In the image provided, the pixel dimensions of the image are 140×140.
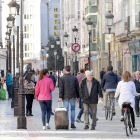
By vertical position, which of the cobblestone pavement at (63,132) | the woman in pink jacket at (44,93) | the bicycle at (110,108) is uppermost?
the woman in pink jacket at (44,93)

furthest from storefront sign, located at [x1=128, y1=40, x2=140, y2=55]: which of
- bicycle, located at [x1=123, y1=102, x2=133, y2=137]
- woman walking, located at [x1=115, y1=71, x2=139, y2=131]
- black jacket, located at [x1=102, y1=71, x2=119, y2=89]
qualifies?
bicycle, located at [x1=123, y1=102, x2=133, y2=137]

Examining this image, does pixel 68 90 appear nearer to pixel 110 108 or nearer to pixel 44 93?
pixel 44 93

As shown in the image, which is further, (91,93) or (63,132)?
(91,93)

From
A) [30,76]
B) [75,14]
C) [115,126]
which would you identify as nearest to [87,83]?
[115,126]

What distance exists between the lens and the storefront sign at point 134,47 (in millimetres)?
34256

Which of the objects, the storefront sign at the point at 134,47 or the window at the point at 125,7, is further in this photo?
the window at the point at 125,7

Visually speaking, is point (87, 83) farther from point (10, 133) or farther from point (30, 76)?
point (30, 76)

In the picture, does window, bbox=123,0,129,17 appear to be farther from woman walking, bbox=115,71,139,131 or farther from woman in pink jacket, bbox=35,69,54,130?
woman walking, bbox=115,71,139,131

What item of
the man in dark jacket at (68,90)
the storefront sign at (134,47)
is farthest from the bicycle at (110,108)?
the storefront sign at (134,47)

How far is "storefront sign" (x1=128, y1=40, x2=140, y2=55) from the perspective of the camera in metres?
34.3

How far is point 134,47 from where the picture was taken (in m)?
35.4

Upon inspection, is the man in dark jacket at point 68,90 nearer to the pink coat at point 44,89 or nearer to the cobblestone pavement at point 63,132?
the pink coat at point 44,89

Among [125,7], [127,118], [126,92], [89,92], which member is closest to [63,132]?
[89,92]

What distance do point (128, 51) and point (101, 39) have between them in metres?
13.7
